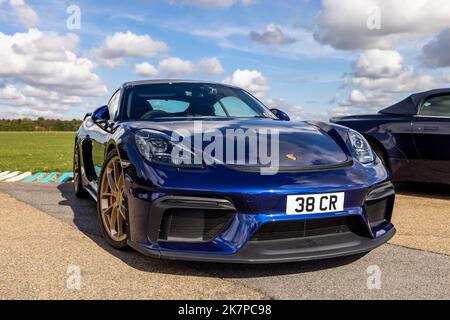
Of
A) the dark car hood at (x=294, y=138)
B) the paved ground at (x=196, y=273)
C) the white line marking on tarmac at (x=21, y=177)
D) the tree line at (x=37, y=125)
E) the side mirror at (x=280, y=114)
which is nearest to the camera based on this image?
the paved ground at (x=196, y=273)

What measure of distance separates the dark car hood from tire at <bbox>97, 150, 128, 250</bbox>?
0.33m

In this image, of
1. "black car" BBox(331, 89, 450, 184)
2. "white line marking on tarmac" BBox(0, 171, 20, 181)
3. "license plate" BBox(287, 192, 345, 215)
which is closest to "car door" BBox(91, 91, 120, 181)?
"license plate" BBox(287, 192, 345, 215)

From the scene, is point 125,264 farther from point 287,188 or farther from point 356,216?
point 356,216

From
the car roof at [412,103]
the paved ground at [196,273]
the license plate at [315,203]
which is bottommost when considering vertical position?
the paved ground at [196,273]

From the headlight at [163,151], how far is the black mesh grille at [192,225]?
27cm

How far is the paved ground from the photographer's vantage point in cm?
243

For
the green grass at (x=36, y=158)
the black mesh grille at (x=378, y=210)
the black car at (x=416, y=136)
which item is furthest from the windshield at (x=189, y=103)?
the green grass at (x=36, y=158)

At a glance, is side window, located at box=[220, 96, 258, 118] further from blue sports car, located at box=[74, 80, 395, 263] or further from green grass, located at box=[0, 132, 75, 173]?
green grass, located at box=[0, 132, 75, 173]

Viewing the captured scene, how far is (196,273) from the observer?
2.74 meters

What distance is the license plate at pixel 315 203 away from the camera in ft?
8.37

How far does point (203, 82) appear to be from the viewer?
4.45 m

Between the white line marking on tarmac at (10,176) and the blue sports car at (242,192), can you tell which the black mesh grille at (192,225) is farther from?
the white line marking on tarmac at (10,176)

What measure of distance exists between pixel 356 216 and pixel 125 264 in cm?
139
